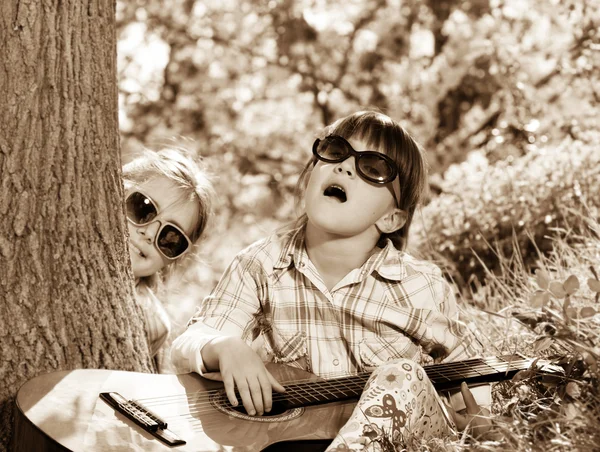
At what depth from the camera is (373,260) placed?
2.82 m

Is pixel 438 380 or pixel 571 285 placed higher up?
pixel 571 285

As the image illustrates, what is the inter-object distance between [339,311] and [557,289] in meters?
1.03

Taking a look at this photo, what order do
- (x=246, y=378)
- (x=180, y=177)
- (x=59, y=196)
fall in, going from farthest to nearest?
(x=180, y=177)
(x=59, y=196)
(x=246, y=378)

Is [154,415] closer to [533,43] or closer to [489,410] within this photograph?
[489,410]

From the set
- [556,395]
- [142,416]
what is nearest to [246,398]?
[142,416]

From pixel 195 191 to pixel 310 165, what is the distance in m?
0.76

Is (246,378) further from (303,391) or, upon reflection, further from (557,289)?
(557,289)

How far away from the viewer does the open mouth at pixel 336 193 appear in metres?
2.75

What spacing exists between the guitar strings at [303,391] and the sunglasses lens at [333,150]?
81 centimetres

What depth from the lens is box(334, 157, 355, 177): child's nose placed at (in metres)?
2.76

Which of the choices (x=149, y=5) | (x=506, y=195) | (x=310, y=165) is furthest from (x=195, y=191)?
(x=149, y=5)

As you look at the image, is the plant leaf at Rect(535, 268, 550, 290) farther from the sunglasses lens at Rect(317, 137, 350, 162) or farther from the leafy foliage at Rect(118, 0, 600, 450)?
the leafy foliage at Rect(118, 0, 600, 450)

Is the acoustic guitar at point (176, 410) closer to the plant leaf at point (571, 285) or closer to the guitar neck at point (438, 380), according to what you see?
the guitar neck at point (438, 380)

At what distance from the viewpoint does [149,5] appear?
11656 mm
